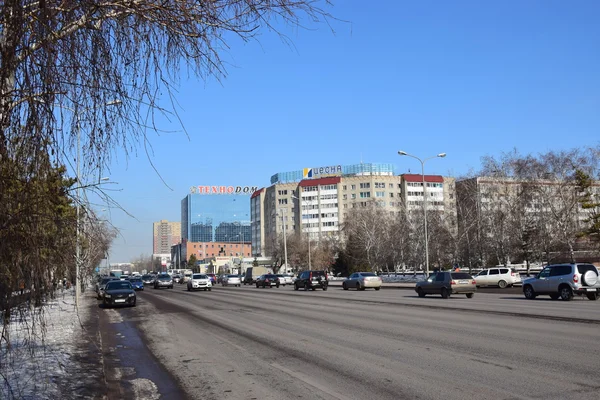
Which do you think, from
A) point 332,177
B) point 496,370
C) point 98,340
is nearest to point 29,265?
point 496,370

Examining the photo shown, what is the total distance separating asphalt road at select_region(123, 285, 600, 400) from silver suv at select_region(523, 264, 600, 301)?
9.39 meters

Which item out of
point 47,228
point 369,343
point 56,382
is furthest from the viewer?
point 369,343

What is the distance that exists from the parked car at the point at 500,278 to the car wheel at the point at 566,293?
1745 cm

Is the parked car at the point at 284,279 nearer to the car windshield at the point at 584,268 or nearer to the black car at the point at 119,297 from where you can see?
the black car at the point at 119,297

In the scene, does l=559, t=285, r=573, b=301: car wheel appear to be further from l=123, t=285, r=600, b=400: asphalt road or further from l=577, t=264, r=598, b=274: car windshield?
l=123, t=285, r=600, b=400: asphalt road

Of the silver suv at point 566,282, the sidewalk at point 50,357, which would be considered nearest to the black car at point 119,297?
the sidewalk at point 50,357

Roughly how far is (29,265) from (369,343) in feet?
34.9

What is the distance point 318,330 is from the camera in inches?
667

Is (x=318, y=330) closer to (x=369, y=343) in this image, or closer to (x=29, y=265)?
(x=369, y=343)

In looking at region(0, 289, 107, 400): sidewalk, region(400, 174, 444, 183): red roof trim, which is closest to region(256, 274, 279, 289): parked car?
region(0, 289, 107, 400): sidewalk

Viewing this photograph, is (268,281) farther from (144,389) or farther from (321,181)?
(321,181)

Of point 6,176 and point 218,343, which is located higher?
point 6,176

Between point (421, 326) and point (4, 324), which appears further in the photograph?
point (421, 326)

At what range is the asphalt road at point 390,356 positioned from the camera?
8484 mm
